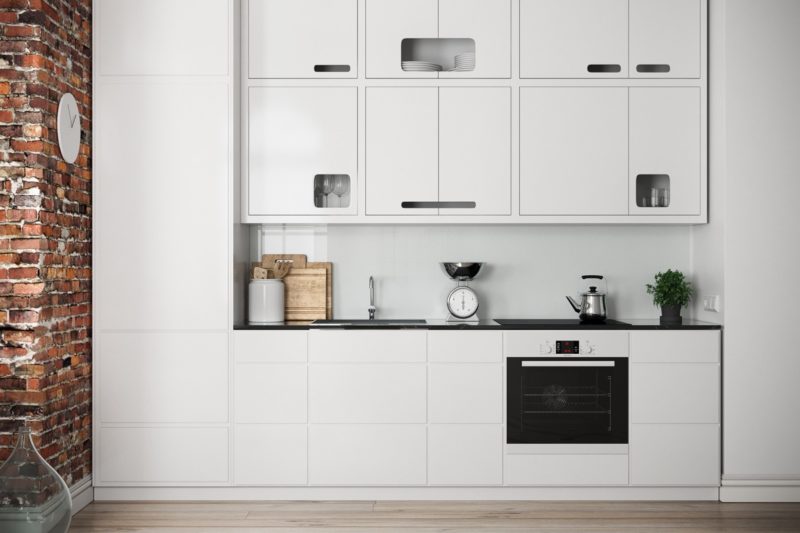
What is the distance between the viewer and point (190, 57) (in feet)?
11.6

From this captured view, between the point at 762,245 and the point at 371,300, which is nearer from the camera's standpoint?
the point at 762,245

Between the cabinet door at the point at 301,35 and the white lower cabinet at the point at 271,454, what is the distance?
6.25 feet

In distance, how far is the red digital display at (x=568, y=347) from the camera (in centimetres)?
351

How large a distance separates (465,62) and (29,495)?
289cm

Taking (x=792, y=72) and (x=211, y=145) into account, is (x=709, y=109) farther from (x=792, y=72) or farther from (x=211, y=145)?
(x=211, y=145)

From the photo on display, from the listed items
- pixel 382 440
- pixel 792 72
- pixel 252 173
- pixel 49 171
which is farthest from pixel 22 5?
pixel 792 72

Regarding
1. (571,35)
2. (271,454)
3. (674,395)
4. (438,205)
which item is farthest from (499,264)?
(271,454)

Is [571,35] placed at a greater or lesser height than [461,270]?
greater

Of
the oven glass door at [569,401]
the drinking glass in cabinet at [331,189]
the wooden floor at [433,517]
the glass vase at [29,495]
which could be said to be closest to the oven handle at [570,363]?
the oven glass door at [569,401]

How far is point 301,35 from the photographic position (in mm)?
3680

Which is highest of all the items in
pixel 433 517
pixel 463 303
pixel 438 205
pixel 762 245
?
pixel 438 205

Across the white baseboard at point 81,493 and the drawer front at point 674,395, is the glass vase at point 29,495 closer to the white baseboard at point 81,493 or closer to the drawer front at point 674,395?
the white baseboard at point 81,493

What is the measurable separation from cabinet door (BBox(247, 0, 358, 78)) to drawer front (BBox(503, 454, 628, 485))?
2263 millimetres

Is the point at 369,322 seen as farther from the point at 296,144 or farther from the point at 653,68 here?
the point at 653,68
